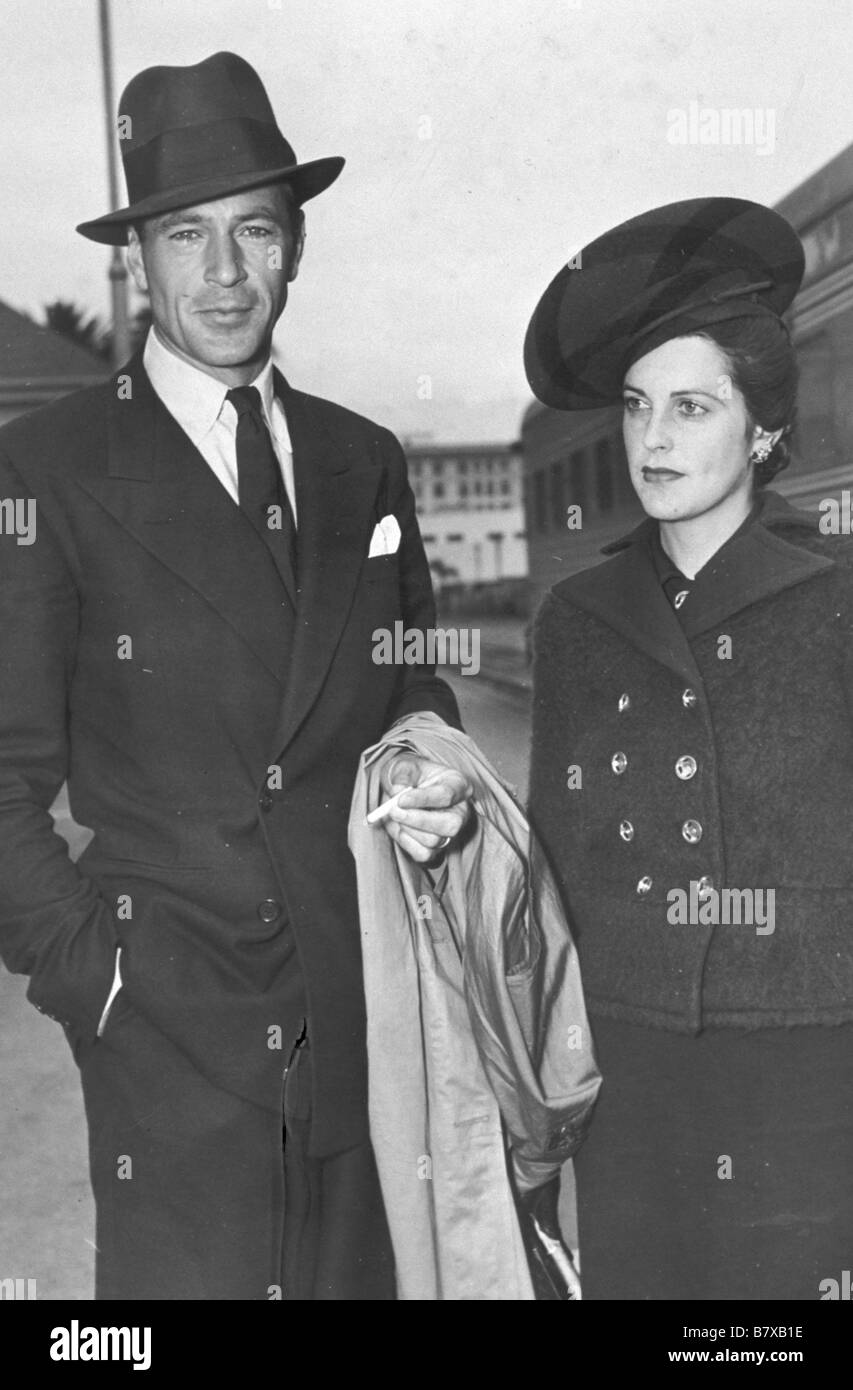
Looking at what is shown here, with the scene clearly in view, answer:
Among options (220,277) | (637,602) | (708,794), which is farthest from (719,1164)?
(220,277)

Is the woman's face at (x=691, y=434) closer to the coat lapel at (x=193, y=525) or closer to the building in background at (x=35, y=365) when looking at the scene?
the coat lapel at (x=193, y=525)

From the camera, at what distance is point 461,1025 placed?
2244 millimetres

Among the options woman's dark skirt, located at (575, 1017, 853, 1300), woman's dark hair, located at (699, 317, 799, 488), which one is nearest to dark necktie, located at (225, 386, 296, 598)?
woman's dark hair, located at (699, 317, 799, 488)

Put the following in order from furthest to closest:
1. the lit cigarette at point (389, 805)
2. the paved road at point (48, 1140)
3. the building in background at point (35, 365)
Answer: the paved road at point (48, 1140) < the building in background at point (35, 365) < the lit cigarette at point (389, 805)

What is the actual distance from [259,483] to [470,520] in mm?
453

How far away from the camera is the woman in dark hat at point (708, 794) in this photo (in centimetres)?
222

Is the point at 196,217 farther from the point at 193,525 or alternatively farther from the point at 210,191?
the point at 193,525

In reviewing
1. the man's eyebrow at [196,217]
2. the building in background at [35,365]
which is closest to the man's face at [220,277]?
the man's eyebrow at [196,217]

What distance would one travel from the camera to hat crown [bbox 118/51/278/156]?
2283mm

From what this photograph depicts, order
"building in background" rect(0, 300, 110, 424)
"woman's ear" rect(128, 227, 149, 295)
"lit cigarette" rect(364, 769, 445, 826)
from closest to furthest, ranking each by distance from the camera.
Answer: "lit cigarette" rect(364, 769, 445, 826) → "woman's ear" rect(128, 227, 149, 295) → "building in background" rect(0, 300, 110, 424)

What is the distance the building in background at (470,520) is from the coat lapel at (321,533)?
14cm

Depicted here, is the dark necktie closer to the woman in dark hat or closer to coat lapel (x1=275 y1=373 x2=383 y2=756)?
coat lapel (x1=275 y1=373 x2=383 y2=756)

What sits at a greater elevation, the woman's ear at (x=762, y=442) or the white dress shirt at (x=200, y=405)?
the white dress shirt at (x=200, y=405)

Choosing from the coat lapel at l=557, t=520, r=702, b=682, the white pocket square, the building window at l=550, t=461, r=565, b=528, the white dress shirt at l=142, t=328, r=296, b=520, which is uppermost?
the white dress shirt at l=142, t=328, r=296, b=520
